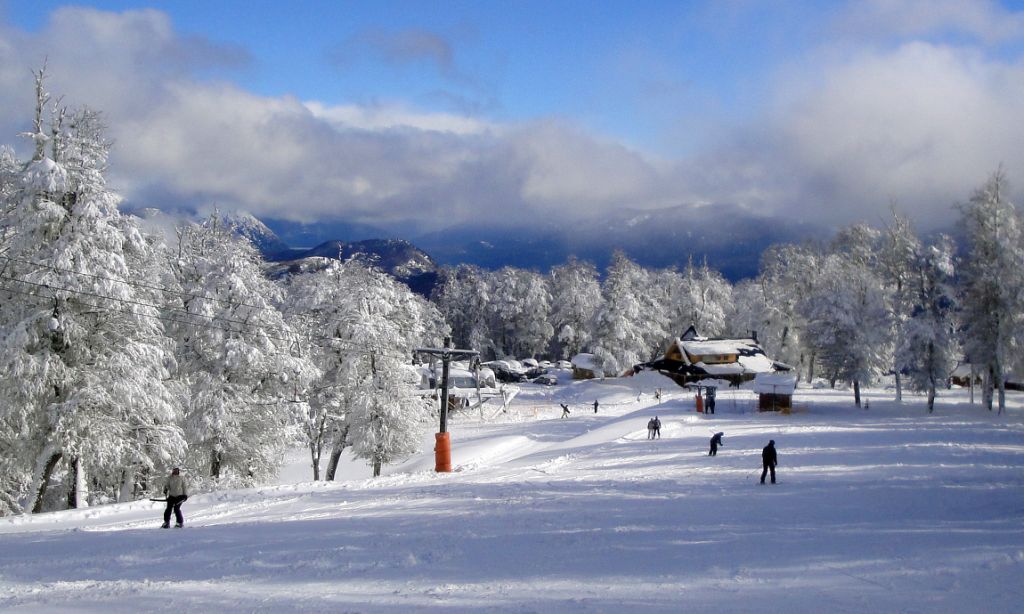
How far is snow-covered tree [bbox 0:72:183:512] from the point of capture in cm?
1933

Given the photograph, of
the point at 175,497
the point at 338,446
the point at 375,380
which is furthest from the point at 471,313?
the point at 175,497

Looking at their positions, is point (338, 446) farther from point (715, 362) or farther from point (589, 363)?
point (589, 363)

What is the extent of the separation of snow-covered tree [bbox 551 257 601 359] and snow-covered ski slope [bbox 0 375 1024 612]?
64.9 m

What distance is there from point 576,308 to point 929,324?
173 ft

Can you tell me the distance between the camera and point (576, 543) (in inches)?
513

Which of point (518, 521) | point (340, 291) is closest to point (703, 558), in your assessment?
point (518, 521)

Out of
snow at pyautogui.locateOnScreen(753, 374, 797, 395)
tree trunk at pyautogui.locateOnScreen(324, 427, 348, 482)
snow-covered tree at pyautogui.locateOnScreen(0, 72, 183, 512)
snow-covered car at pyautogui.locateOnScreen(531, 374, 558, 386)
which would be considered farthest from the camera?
snow-covered car at pyautogui.locateOnScreen(531, 374, 558, 386)

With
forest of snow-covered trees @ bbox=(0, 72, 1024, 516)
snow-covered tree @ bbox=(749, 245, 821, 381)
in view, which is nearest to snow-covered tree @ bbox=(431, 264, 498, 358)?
snow-covered tree @ bbox=(749, 245, 821, 381)

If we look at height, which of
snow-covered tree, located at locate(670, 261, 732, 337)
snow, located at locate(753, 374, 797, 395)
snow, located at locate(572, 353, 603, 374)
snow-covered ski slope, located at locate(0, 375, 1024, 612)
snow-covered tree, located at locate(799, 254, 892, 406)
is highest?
snow-covered tree, located at locate(670, 261, 732, 337)

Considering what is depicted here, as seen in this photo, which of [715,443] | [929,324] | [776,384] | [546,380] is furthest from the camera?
[546,380]

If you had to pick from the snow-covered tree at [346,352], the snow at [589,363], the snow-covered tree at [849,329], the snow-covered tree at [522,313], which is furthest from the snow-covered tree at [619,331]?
the snow-covered tree at [346,352]

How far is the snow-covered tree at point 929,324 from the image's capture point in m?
42.4

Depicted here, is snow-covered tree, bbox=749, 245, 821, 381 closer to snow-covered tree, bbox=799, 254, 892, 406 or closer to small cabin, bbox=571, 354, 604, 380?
snow-covered tree, bbox=799, 254, 892, 406

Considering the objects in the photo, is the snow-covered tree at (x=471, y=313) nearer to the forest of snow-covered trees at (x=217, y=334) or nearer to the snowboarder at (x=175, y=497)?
the forest of snow-covered trees at (x=217, y=334)
